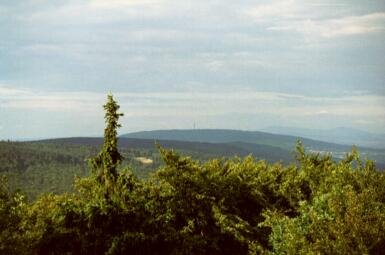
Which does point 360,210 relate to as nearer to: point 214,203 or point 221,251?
point 214,203

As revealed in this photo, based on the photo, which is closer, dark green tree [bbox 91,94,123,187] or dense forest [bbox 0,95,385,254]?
dense forest [bbox 0,95,385,254]

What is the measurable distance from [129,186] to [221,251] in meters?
11.5

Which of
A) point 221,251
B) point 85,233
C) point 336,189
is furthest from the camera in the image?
A: point 221,251

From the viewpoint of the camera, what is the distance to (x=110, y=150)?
43688mm

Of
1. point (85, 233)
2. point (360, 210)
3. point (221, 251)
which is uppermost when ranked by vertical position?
point (360, 210)

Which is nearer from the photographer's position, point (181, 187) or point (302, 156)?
point (181, 187)

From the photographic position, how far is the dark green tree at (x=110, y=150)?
43.6 meters

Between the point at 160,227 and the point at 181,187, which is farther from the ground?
the point at 181,187

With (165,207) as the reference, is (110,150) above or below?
above

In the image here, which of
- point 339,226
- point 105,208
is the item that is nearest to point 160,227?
point 105,208

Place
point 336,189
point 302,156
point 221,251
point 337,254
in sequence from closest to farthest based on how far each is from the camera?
point 337,254, point 336,189, point 221,251, point 302,156

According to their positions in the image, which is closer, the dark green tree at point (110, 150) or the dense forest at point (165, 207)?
the dense forest at point (165, 207)

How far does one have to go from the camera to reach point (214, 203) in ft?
153

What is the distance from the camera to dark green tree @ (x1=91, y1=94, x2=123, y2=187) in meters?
43.6
